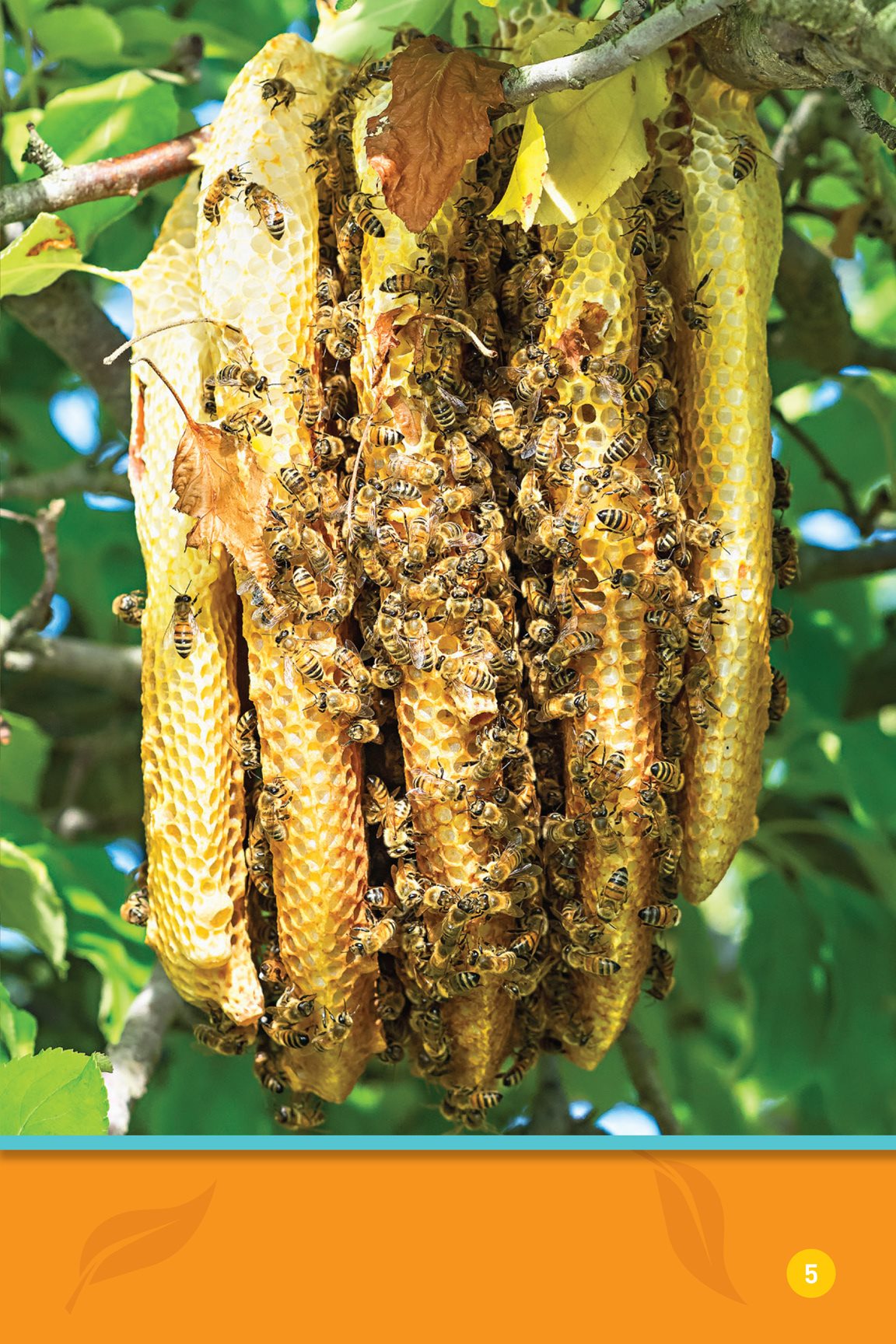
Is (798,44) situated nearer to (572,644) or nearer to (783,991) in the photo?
(572,644)

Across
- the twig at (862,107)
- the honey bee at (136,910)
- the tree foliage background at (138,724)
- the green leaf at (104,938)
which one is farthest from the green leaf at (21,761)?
the twig at (862,107)

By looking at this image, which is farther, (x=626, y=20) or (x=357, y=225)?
(x=357, y=225)

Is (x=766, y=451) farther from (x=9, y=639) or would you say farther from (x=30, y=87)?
(x=30, y=87)

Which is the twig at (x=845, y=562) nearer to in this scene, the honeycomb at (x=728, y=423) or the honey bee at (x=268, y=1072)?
the honeycomb at (x=728, y=423)

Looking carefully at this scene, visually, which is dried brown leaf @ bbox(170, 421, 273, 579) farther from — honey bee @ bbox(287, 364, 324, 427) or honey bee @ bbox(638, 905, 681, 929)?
honey bee @ bbox(638, 905, 681, 929)

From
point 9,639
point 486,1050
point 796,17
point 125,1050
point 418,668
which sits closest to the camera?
point 796,17

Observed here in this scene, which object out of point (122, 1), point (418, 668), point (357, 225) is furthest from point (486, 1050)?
point (122, 1)
